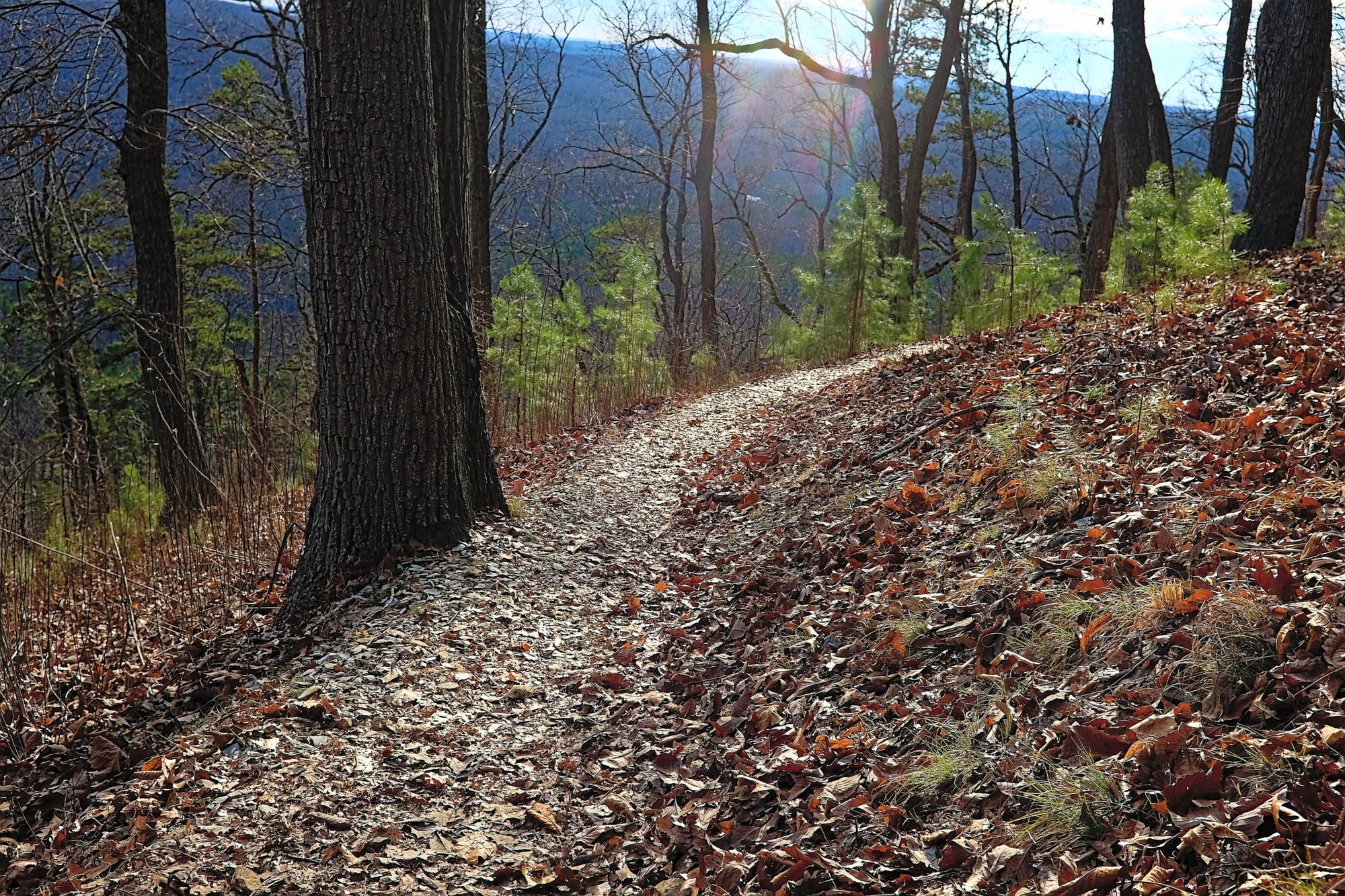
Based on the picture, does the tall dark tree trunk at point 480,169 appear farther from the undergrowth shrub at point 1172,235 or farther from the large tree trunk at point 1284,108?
the large tree trunk at point 1284,108

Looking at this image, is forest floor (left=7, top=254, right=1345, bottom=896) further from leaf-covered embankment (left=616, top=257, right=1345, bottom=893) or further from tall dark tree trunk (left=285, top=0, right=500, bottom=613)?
tall dark tree trunk (left=285, top=0, right=500, bottom=613)

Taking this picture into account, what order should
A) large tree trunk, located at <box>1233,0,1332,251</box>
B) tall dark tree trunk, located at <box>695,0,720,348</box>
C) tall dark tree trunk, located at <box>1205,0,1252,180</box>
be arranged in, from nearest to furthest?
large tree trunk, located at <box>1233,0,1332,251</box> < tall dark tree trunk, located at <box>1205,0,1252,180</box> < tall dark tree trunk, located at <box>695,0,720,348</box>

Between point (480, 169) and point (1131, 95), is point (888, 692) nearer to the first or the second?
point (1131, 95)

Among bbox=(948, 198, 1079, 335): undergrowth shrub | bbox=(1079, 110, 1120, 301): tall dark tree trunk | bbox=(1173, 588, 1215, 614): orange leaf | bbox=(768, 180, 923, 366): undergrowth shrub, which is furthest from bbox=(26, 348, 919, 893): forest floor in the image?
bbox=(768, 180, 923, 366): undergrowth shrub

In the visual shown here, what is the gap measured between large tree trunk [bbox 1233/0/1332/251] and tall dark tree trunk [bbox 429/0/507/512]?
21.0 feet

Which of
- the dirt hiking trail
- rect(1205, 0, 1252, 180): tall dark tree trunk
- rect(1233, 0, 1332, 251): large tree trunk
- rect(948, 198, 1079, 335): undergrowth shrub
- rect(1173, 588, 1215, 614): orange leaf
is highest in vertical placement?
rect(1205, 0, 1252, 180): tall dark tree trunk

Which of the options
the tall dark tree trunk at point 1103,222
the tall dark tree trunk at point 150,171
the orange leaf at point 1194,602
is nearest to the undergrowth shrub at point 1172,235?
the tall dark tree trunk at point 1103,222

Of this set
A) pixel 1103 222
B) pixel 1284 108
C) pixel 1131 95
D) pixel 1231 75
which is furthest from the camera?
pixel 1231 75

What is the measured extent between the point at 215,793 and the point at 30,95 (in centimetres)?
513

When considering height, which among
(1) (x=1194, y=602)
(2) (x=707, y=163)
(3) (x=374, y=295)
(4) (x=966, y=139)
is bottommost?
(1) (x=1194, y=602)

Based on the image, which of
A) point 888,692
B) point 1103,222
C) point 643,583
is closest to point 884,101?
point 1103,222

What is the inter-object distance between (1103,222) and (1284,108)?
14.7ft

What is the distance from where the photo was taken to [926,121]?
14555 mm

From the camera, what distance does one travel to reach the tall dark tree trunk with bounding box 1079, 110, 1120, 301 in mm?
10516
